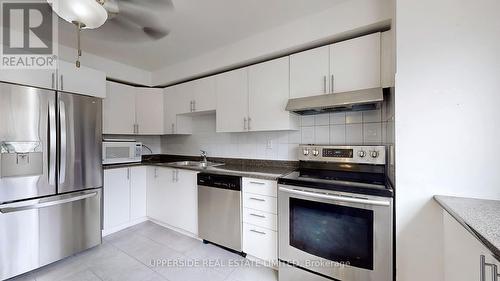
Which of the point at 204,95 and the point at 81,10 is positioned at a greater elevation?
the point at 81,10

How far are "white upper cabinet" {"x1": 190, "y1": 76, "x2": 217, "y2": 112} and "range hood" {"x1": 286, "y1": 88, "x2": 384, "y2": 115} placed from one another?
3.68 feet

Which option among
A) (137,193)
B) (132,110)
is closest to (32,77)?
(132,110)

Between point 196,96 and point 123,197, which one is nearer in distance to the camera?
point 123,197

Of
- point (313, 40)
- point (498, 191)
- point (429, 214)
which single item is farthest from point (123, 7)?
point (498, 191)

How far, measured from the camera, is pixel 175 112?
301 cm

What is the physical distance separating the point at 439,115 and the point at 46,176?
3.13m

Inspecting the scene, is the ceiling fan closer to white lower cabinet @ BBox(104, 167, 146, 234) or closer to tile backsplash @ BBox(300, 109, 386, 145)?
white lower cabinet @ BBox(104, 167, 146, 234)

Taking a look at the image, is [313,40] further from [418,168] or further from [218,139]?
[218,139]

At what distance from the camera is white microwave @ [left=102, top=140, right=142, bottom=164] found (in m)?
2.56

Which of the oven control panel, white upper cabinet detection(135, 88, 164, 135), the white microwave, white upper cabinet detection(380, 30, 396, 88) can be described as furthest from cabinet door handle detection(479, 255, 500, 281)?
white upper cabinet detection(135, 88, 164, 135)

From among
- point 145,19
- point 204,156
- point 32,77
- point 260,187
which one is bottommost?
point 260,187

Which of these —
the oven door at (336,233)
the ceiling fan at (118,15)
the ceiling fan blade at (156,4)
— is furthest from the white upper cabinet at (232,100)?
the oven door at (336,233)

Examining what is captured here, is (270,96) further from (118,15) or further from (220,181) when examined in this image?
(118,15)

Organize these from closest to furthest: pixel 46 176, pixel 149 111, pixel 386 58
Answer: pixel 386 58 → pixel 46 176 → pixel 149 111
